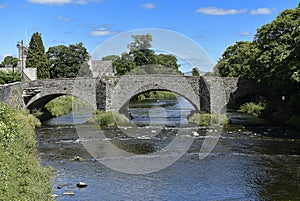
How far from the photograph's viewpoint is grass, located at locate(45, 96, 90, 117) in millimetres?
49750

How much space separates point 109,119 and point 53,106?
15042 millimetres

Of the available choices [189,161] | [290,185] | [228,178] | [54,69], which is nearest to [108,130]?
[189,161]

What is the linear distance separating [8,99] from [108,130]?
329 inches

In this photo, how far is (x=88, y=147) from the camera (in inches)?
1085

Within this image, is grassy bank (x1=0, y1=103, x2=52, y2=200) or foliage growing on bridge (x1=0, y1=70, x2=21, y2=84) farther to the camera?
foliage growing on bridge (x1=0, y1=70, x2=21, y2=84)

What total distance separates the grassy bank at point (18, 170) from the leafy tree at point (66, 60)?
66471 millimetres

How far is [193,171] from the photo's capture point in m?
21.2

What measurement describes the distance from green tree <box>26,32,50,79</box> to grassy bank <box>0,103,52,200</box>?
54.7 meters

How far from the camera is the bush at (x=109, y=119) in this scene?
38219mm

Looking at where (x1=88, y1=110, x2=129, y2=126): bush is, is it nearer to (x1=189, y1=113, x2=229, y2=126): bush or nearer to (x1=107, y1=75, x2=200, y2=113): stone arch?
(x1=107, y1=75, x2=200, y2=113): stone arch

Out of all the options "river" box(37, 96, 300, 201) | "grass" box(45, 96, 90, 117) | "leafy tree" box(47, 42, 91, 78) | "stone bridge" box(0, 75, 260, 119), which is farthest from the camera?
"leafy tree" box(47, 42, 91, 78)

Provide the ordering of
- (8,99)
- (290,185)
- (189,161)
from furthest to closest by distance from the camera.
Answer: (8,99) < (189,161) < (290,185)

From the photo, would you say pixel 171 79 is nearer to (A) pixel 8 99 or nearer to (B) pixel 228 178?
(A) pixel 8 99

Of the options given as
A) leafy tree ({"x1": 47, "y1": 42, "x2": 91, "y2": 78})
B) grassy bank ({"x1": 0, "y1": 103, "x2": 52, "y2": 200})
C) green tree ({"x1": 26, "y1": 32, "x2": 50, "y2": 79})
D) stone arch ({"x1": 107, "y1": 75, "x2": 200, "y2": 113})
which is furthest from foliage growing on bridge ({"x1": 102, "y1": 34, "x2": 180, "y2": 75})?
grassy bank ({"x1": 0, "y1": 103, "x2": 52, "y2": 200})
